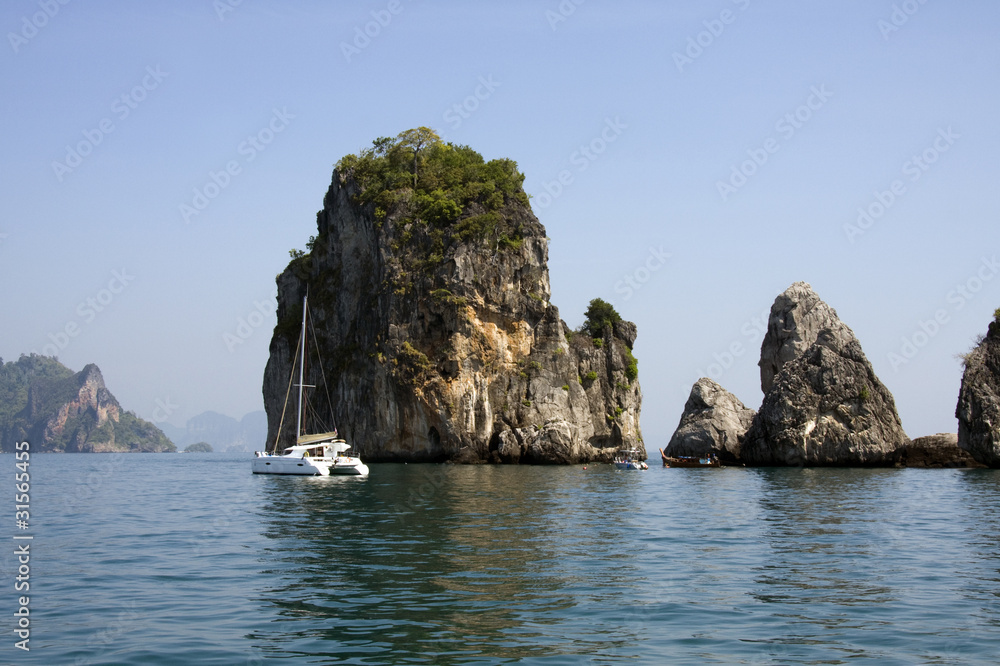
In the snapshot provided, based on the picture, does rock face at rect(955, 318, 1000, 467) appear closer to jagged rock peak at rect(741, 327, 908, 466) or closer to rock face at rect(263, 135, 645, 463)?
jagged rock peak at rect(741, 327, 908, 466)

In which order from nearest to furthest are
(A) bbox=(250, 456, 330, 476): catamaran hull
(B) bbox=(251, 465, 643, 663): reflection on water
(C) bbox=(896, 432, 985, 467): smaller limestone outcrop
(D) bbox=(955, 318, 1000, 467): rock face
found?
(B) bbox=(251, 465, 643, 663): reflection on water
(A) bbox=(250, 456, 330, 476): catamaran hull
(D) bbox=(955, 318, 1000, 467): rock face
(C) bbox=(896, 432, 985, 467): smaller limestone outcrop

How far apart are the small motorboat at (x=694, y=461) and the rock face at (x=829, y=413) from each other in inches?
145

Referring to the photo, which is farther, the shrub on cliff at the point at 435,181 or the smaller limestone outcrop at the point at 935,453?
the shrub on cliff at the point at 435,181

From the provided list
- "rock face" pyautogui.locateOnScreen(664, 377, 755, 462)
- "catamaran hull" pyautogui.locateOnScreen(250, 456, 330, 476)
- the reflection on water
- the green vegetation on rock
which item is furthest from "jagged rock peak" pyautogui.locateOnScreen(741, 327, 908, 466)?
"catamaran hull" pyautogui.locateOnScreen(250, 456, 330, 476)

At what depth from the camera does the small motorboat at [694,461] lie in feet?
232

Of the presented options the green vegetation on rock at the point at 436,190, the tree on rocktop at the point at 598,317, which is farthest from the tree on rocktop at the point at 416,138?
the tree on rocktop at the point at 598,317

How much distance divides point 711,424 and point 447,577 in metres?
61.3

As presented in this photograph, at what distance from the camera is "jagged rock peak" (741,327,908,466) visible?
65.1 m

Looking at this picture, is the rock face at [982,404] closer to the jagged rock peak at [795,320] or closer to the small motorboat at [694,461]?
the jagged rock peak at [795,320]

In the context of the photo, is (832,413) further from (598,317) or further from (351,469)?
(351,469)

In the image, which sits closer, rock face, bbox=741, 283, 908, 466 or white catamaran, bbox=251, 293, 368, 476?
white catamaran, bbox=251, 293, 368, 476

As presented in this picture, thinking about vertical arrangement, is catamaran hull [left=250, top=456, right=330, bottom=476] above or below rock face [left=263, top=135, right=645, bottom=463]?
below

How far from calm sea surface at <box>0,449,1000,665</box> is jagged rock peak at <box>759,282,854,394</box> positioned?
4438cm

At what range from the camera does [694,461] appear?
237 feet
